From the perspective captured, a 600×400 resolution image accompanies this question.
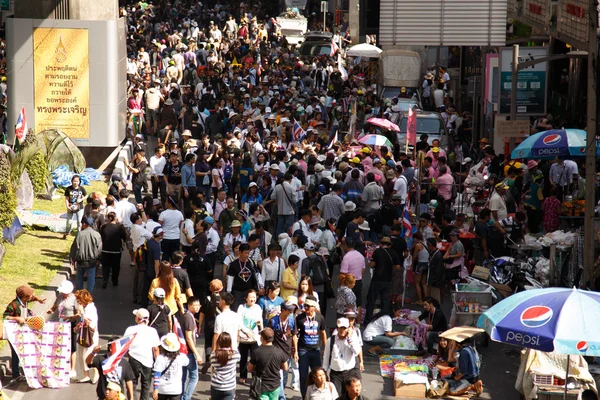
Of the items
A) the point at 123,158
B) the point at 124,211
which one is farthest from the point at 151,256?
the point at 123,158

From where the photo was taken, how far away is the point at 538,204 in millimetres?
21234

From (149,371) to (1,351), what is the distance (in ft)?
11.0

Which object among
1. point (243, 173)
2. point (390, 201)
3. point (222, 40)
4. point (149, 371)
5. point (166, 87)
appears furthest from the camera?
point (222, 40)

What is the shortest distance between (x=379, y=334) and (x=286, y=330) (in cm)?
297

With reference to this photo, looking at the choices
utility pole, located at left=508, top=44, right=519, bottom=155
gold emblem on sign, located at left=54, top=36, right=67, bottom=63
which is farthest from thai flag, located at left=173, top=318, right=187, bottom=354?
gold emblem on sign, located at left=54, top=36, right=67, bottom=63

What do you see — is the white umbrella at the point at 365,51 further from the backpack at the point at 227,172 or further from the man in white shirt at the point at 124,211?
the man in white shirt at the point at 124,211

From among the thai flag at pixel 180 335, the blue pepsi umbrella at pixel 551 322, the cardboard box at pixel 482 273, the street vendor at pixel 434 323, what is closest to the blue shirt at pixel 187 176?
the cardboard box at pixel 482 273

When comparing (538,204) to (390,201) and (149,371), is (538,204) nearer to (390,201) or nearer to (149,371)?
(390,201)

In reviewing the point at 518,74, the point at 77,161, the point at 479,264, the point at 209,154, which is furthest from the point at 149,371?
the point at 518,74

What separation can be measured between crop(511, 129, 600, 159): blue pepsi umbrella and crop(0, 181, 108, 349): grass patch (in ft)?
27.6

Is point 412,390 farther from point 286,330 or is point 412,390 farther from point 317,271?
point 317,271

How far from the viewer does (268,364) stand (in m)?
12.8

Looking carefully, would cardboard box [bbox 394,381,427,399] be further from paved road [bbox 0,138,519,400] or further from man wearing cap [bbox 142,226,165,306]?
man wearing cap [bbox 142,226,165,306]

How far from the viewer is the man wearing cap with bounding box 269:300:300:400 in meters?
13.8
